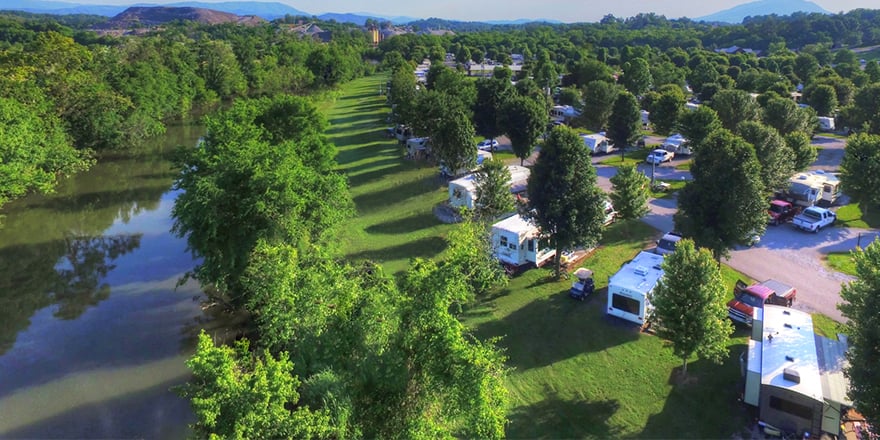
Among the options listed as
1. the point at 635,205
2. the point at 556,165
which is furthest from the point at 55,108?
the point at 635,205

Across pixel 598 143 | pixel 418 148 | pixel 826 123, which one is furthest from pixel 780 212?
pixel 826 123

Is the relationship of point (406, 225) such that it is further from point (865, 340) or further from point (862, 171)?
point (862, 171)

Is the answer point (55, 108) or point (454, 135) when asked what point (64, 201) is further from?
point (454, 135)

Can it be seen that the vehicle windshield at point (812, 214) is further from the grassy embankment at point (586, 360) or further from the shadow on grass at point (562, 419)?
the shadow on grass at point (562, 419)

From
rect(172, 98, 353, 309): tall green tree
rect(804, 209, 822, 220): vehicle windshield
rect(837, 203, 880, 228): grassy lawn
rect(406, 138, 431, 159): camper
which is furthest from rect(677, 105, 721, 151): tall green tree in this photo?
rect(172, 98, 353, 309): tall green tree

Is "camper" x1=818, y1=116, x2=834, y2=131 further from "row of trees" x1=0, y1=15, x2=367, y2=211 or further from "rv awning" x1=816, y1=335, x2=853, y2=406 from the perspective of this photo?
"row of trees" x1=0, y1=15, x2=367, y2=211
